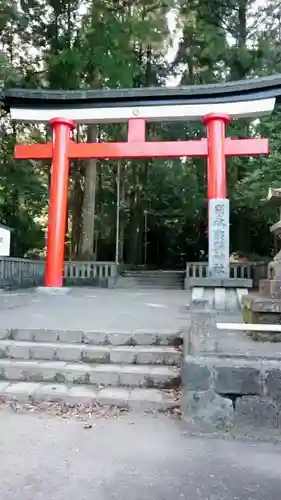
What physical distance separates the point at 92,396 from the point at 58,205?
7261 millimetres

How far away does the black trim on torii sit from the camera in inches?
401

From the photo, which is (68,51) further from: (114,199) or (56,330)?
(56,330)

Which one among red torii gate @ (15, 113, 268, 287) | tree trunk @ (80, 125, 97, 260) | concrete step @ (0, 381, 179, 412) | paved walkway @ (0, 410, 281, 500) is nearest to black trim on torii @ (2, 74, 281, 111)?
red torii gate @ (15, 113, 268, 287)

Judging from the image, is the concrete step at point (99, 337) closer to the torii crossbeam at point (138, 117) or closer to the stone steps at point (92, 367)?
the stone steps at point (92, 367)

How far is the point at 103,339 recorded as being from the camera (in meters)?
4.54

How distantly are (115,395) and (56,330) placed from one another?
1273mm

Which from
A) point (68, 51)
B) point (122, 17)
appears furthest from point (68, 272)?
point (122, 17)

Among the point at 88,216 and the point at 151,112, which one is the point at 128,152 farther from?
the point at 88,216

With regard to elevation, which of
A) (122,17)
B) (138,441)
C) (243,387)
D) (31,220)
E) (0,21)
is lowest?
(138,441)

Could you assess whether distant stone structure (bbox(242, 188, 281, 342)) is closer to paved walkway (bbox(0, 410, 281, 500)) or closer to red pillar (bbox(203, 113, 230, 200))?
paved walkway (bbox(0, 410, 281, 500))

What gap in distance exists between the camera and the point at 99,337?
14.9 feet

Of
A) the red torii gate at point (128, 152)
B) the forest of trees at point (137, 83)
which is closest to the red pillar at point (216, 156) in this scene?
the red torii gate at point (128, 152)

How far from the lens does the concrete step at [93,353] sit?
4199 millimetres

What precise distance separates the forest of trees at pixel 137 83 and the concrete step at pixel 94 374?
8.43 meters
